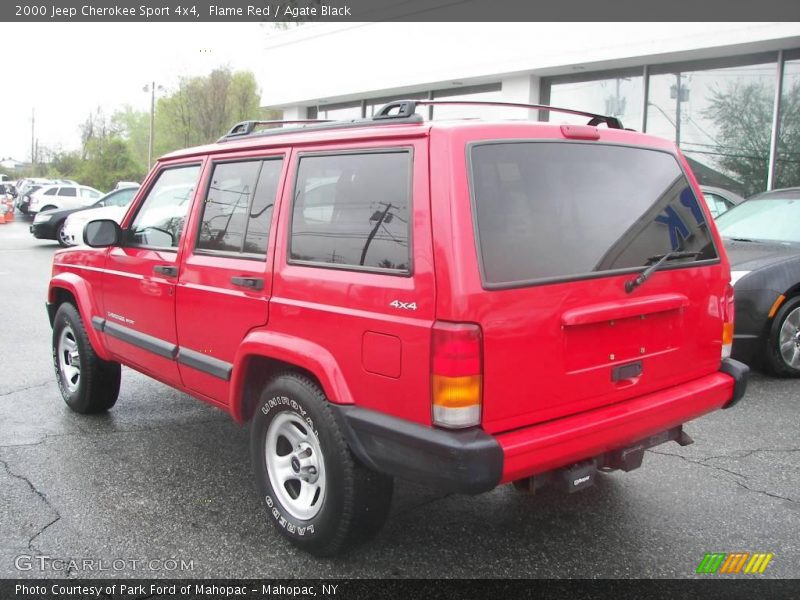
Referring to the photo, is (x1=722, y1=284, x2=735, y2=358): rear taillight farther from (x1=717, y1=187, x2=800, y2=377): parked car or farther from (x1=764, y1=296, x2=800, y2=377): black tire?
(x1=764, y1=296, x2=800, y2=377): black tire

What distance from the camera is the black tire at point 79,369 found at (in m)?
5.02

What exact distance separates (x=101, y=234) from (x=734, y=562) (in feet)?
13.0

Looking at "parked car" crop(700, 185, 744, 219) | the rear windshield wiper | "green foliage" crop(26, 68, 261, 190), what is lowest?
the rear windshield wiper

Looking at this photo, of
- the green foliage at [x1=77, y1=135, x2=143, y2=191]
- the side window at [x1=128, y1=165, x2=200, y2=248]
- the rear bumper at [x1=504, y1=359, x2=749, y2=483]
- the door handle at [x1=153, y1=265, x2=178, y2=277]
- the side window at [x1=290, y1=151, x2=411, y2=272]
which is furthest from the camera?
the green foliage at [x1=77, y1=135, x2=143, y2=191]

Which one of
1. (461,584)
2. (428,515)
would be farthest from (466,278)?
(428,515)

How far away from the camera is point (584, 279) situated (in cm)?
288

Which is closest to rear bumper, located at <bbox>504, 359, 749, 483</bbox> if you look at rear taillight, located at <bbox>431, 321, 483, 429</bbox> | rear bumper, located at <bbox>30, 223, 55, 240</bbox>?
rear taillight, located at <bbox>431, 321, 483, 429</bbox>

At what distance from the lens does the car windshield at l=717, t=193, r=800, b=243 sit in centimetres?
675

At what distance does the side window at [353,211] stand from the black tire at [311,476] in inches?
24.0

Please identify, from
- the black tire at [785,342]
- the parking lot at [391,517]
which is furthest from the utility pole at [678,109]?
the parking lot at [391,517]

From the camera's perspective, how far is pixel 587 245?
117 inches

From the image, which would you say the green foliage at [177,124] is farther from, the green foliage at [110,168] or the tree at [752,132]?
the tree at [752,132]

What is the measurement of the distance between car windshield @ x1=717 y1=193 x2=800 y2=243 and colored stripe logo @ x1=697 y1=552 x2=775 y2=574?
4267mm
